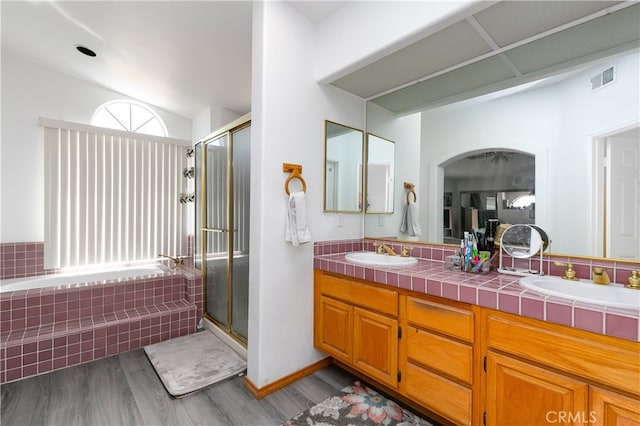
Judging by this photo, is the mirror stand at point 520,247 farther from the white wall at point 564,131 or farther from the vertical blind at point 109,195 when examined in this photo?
the vertical blind at point 109,195

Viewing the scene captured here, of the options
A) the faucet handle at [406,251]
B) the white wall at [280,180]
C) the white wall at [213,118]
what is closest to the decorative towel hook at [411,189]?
the faucet handle at [406,251]

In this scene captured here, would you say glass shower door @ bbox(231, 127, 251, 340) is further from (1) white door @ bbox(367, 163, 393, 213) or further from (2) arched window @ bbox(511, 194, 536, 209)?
(2) arched window @ bbox(511, 194, 536, 209)

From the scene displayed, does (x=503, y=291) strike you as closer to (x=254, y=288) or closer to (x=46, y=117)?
(x=254, y=288)

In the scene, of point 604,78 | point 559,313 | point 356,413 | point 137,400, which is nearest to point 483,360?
point 559,313

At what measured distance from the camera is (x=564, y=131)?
1527 mm

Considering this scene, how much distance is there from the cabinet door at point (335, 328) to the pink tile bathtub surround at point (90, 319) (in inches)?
58.1

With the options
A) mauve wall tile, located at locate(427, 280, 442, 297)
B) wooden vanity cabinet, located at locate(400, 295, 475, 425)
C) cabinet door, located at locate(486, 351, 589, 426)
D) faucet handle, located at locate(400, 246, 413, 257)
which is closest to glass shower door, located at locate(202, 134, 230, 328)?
faucet handle, located at locate(400, 246, 413, 257)

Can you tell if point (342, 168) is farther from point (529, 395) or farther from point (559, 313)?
point (529, 395)

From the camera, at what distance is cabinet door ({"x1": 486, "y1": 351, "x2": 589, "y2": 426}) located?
1004 millimetres

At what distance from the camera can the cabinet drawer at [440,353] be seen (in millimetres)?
1281

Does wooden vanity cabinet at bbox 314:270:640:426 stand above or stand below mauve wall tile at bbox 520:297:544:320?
below

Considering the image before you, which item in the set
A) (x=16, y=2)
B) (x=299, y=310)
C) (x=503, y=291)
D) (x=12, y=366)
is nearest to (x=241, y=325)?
(x=299, y=310)

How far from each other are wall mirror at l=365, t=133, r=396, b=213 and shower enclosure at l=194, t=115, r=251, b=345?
1.05 m

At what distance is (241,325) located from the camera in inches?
94.4
